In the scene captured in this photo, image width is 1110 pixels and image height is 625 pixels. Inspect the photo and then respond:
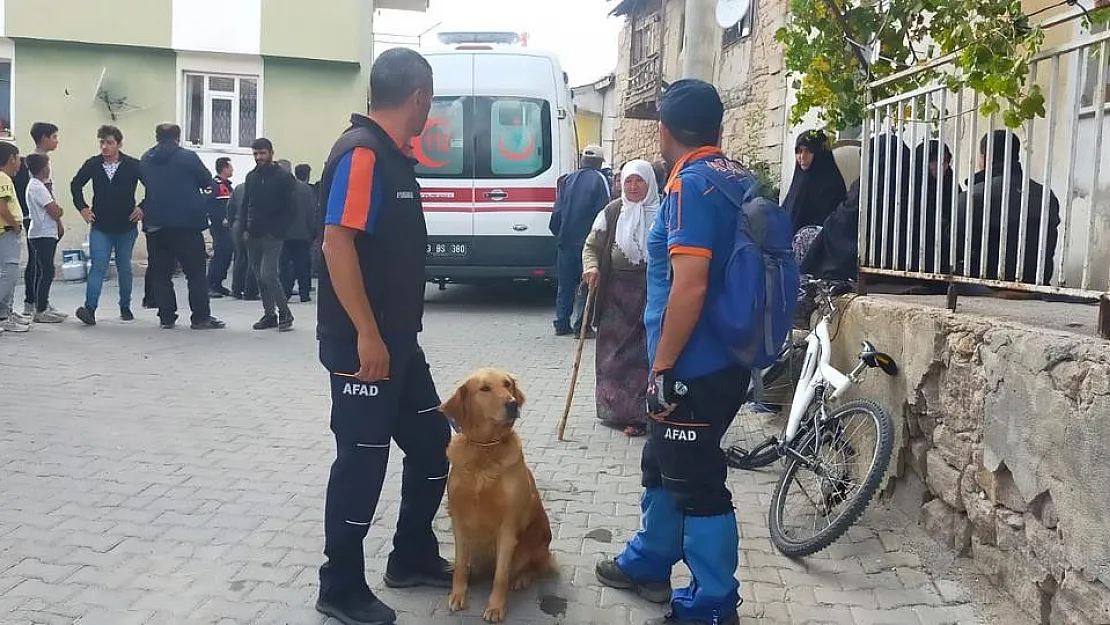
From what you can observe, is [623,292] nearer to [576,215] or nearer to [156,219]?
[576,215]

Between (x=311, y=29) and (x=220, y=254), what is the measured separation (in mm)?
5946

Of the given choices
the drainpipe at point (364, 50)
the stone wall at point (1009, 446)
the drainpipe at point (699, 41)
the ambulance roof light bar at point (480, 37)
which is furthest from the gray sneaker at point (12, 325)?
the drainpipe at point (364, 50)

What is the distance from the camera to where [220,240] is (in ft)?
45.4

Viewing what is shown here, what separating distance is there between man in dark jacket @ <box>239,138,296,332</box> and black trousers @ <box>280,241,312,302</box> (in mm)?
2260

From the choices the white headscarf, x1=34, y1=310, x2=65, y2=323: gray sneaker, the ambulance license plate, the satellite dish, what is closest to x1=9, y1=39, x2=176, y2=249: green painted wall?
x1=34, y1=310, x2=65, y2=323: gray sneaker

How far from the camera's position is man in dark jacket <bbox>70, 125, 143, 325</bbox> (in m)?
9.61

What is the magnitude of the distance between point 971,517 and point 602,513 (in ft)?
5.54

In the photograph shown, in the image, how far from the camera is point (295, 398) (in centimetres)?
701

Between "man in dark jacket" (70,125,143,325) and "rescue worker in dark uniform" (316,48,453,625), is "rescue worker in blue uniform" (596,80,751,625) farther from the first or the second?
"man in dark jacket" (70,125,143,325)

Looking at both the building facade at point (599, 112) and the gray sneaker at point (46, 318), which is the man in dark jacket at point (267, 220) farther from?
the building facade at point (599, 112)

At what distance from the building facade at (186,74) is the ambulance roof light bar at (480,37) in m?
4.35

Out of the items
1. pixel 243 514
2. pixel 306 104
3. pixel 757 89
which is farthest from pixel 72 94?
pixel 243 514

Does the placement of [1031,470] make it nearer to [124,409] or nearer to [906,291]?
[906,291]

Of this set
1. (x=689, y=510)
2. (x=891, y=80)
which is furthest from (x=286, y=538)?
(x=891, y=80)
